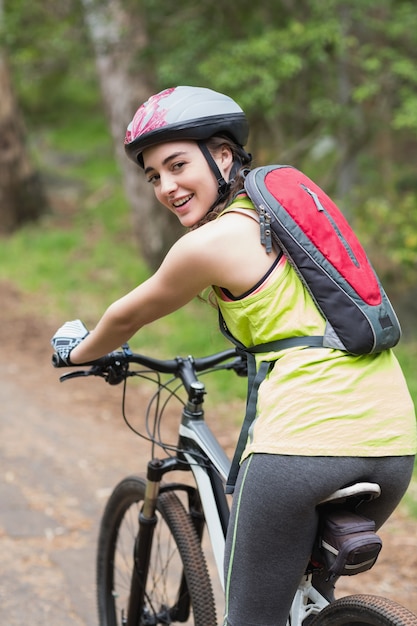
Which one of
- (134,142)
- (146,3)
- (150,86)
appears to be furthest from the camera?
(150,86)

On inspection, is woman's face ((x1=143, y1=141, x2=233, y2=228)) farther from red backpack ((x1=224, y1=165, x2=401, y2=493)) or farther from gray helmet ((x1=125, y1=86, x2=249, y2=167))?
red backpack ((x1=224, y1=165, x2=401, y2=493))

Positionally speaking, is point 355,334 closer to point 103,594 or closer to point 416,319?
point 103,594

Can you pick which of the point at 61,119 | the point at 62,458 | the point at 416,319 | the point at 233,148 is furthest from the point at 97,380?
the point at 61,119

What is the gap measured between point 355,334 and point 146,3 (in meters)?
7.17

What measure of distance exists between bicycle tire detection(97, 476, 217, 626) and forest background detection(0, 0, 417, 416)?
2574mm

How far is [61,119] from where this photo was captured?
21.7 metres

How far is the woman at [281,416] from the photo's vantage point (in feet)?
6.70

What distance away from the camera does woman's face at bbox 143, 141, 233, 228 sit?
232 cm

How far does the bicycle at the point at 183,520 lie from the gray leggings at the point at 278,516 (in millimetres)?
69

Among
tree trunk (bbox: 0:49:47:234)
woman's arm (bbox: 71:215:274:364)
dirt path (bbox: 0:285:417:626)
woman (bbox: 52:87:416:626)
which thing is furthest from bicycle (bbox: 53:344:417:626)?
tree trunk (bbox: 0:49:47:234)

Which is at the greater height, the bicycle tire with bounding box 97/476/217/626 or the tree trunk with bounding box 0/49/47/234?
the tree trunk with bounding box 0/49/47/234

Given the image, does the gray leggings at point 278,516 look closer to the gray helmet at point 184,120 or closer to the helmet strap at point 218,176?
the helmet strap at point 218,176

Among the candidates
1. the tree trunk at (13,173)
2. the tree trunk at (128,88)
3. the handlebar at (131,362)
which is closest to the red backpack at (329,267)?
the handlebar at (131,362)

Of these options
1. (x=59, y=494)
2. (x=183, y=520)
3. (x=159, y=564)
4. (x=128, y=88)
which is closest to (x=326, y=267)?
(x=183, y=520)
